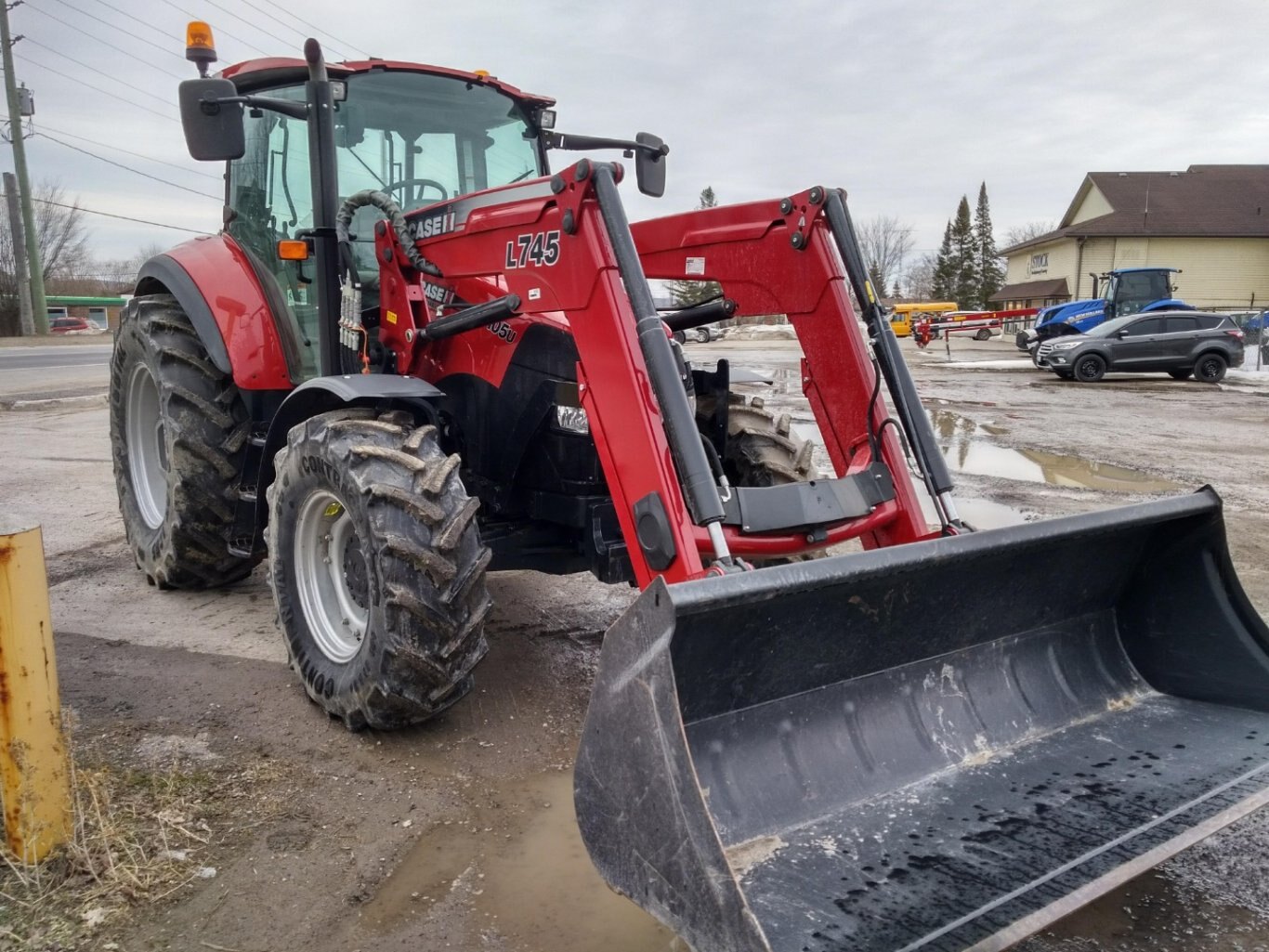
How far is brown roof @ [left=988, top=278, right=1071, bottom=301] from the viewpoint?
158 ft

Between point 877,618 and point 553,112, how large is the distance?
3.28 metres

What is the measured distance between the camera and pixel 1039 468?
31.7 feet

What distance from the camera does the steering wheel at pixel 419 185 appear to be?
4570mm

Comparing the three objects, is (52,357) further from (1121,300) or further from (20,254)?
(1121,300)

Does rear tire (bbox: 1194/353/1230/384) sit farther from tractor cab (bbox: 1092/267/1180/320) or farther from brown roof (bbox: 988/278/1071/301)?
brown roof (bbox: 988/278/1071/301)

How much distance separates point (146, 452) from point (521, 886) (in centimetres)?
414

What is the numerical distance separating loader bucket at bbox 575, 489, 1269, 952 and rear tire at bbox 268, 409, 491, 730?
1.02 meters

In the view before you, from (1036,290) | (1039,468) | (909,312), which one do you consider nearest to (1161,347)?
(1039,468)

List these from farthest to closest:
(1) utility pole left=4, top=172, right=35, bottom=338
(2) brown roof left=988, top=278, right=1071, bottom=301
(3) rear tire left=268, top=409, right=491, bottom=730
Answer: (2) brown roof left=988, top=278, right=1071, bottom=301
(1) utility pole left=4, top=172, right=35, bottom=338
(3) rear tire left=268, top=409, right=491, bottom=730

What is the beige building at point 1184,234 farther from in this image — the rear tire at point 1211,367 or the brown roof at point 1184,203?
the rear tire at point 1211,367

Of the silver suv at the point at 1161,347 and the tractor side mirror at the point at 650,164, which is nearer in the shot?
the tractor side mirror at the point at 650,164

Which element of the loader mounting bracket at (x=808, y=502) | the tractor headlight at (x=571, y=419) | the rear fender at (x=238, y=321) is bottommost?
the loader mounting bracket at (x=808, y=502)

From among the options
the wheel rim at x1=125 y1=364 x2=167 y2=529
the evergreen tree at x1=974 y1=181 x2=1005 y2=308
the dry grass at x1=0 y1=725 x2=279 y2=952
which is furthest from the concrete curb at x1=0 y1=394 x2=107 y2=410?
the evergreen tree at x1=974 y1=181 x2=1005 y2=308

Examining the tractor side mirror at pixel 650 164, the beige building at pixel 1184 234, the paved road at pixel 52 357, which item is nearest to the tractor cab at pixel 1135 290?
the beige building at pixel 1184 234
